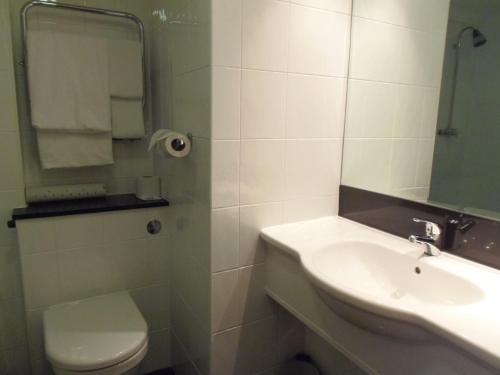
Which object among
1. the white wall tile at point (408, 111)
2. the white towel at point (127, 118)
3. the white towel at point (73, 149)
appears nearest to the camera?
the white wall tile at point (408, 111)

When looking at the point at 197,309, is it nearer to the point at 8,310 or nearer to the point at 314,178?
the point at 314,178

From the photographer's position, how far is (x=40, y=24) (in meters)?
1.58

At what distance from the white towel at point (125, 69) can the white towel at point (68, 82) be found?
31 millimetres

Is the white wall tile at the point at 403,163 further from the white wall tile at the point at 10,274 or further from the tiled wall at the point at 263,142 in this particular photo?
the white wall tile at the point at 10,274

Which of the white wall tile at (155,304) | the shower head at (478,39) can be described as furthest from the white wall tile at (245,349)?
the shower head at (478,39)

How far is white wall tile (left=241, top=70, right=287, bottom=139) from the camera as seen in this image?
1.27 m

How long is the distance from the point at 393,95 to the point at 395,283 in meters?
0.79

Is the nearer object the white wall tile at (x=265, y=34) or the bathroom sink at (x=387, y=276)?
the bathroom sink at (x=387, y=276)

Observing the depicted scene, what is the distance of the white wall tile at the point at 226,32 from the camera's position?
117 centimetres

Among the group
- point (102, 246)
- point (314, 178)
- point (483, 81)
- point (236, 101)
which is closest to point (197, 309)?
point (102, 246)

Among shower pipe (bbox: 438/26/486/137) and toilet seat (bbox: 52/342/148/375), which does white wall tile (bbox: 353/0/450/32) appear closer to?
shower pipe (bbox: 438/26/486/137)

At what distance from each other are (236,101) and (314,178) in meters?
0.49

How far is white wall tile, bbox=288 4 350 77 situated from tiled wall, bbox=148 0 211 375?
13.7 inches

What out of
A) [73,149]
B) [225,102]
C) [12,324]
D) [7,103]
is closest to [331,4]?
[225,102]
